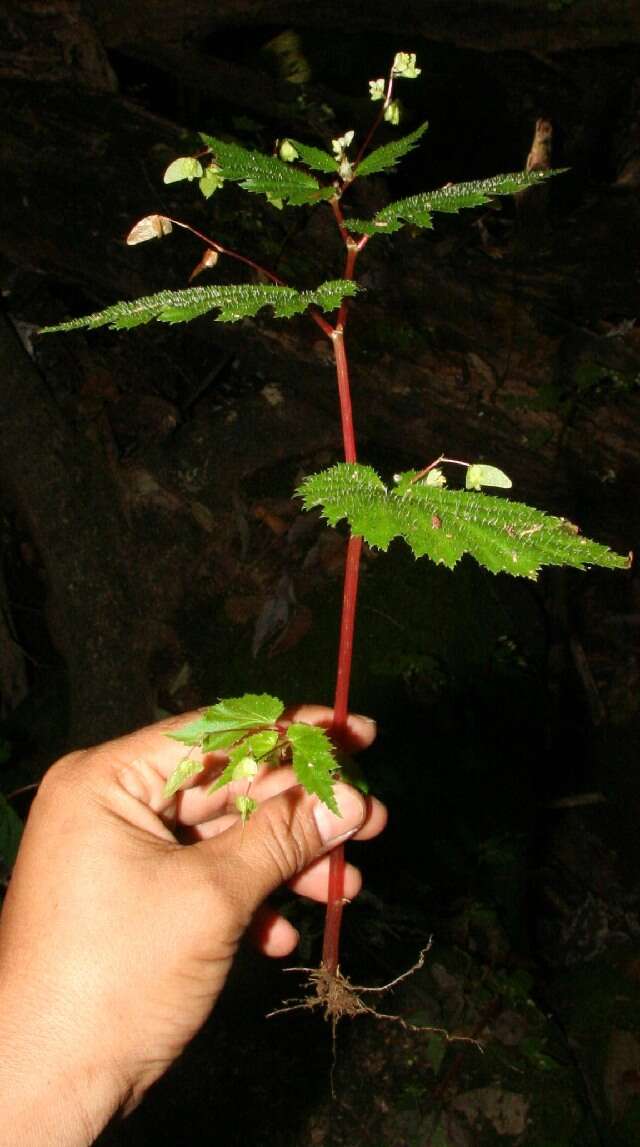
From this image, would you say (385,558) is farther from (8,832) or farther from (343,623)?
(343,623)

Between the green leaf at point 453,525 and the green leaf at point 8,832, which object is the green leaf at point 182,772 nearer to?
the green leaf at point 453,525

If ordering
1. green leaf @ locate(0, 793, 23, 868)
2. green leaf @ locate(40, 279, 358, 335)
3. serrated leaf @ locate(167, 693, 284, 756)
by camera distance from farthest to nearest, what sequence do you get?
green leaf @ locate(0, 793, 23, 868)
serrated leaf @ locate(167, 693, 284, 756)
green leaf @ locate(40, 279, 358, 335)

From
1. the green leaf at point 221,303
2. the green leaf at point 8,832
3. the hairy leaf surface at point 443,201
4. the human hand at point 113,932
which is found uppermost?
the hairy leaf surface at point 443,201

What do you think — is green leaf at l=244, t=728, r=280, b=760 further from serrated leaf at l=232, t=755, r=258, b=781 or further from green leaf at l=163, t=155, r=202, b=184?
green leaf at l=163, t=155, r=202, b=184

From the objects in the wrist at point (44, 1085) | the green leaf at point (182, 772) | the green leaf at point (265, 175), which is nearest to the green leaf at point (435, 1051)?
the wrist at point (44, 1085)

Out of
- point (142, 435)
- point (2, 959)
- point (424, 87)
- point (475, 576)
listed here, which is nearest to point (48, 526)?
point (142, 435)

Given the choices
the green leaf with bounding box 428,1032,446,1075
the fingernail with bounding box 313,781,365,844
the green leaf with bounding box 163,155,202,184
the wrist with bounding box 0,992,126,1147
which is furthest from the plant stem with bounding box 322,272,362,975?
the green leaf with bounding box 428,1032,446,1075

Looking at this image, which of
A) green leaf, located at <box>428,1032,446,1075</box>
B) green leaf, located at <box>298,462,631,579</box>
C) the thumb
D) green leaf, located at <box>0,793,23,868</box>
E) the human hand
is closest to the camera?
green leaf, located at <box>298,462,631,579</box>
